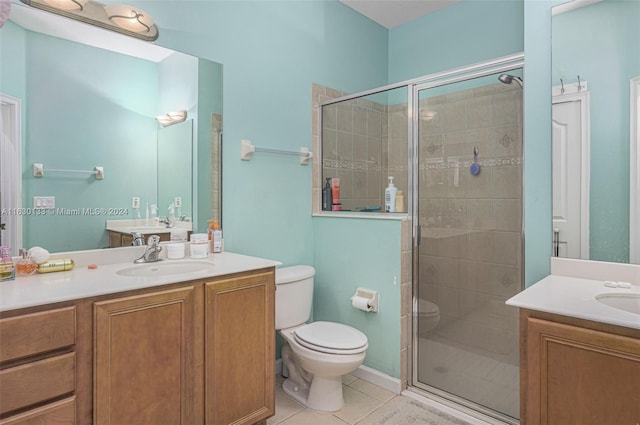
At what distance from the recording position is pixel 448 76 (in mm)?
2184

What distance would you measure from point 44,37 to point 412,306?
236 centimetres

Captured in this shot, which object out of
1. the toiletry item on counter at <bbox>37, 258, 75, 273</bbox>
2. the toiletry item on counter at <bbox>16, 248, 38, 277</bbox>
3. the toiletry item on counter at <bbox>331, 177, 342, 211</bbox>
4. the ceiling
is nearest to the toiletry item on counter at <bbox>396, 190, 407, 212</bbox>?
the toiletry item on counter at <bbox>331, 177, 342, 211</bbox>

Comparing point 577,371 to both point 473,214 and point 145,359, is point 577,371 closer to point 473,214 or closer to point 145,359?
point 473,214

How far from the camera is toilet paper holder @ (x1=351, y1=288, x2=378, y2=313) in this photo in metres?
2.38

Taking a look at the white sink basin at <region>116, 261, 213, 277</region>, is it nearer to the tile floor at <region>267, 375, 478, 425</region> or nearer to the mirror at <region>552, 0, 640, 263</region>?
the tile floor at <region>267, 375, 478, 425</region>

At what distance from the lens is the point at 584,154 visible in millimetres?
1666

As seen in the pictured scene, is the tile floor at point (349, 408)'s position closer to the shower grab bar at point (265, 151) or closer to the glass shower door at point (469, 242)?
the glass shower door at point (469, 242)

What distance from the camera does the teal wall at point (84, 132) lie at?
161cm

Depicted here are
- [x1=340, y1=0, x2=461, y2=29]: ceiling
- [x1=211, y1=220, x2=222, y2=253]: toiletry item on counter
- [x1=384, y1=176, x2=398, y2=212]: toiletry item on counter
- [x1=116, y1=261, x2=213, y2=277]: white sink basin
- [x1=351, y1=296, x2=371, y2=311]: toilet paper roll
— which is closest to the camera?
[x1=116, y1=261, x2=213, y2=277]: white sink basin

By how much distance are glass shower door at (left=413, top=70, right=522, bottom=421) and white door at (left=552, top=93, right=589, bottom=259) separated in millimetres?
256

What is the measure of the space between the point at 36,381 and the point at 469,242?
208 centimetres

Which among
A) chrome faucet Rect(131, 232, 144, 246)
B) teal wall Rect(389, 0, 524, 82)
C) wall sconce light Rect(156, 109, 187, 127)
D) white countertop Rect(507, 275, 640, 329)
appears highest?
teal wall Rect(389, 0, 524, 82)

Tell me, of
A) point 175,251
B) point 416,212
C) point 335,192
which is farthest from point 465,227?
point 175,251

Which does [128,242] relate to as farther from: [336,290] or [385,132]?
[385,132]
